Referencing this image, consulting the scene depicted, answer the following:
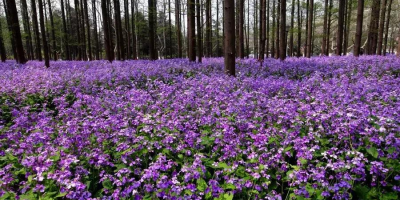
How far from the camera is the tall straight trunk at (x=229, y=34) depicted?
28.1 feet

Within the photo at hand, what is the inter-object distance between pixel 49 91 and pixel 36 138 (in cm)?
428

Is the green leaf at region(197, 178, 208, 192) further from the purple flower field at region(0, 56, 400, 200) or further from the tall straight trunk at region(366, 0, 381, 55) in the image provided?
the tall straight trunk at region(366, 0, 381, 55)

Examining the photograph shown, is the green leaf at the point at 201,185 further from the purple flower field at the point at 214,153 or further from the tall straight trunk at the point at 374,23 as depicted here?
the tall straight trunk at the point at 374,23

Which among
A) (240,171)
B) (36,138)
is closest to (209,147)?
(240,171)

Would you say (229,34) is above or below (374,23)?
below

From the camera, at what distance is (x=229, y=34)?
8.93m

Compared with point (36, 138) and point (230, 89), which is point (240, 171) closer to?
point (36, 138)

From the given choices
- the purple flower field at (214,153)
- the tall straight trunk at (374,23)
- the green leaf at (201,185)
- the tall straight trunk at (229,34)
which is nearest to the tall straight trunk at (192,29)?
the tall straight trunk at (229,34)

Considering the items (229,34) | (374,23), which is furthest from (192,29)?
(374,23)

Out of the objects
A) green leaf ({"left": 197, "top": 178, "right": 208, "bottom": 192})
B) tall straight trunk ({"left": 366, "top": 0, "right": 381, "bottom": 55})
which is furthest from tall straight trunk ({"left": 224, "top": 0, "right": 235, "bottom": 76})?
tall straight trunk ({"left": 366, "top": 0, "right": 381, "bottom": 55})

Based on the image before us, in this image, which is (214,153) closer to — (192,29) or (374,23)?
(192,29)

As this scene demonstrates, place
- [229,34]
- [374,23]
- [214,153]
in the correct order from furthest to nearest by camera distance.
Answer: [374,23]
[229,34]
[214,153]

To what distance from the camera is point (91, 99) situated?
6.10m

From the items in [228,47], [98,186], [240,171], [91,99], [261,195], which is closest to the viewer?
[261,195]
